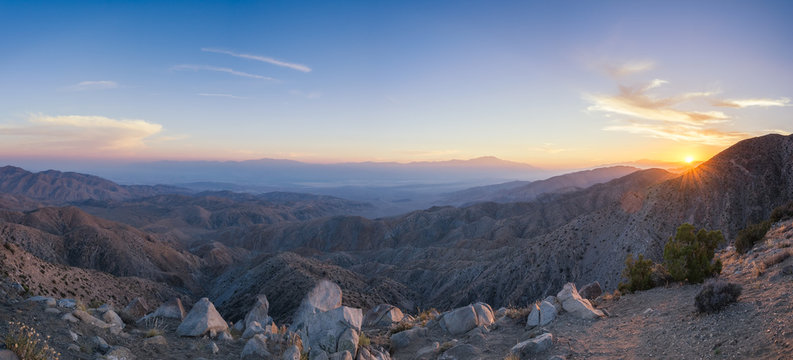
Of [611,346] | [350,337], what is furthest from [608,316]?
[350,337]

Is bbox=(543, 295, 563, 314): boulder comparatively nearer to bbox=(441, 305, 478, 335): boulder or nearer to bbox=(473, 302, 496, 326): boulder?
bbox=(473, 302, 496, 326): boulder

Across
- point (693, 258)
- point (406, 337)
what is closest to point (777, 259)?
point (693, 258)

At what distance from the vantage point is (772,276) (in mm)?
9828

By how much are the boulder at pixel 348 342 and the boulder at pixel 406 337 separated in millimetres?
2696

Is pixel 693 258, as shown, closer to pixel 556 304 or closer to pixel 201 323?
pixel 556 304

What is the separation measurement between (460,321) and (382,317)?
13.3 ft

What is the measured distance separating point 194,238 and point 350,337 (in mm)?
126991

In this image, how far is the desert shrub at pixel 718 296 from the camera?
837cm

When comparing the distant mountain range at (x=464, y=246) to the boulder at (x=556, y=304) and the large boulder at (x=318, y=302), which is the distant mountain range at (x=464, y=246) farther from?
the large boulder at (x=318, y=302)

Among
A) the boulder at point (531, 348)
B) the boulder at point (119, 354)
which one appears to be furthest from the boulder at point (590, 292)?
the boulder at point (119, 354)

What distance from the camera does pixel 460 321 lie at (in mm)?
11719

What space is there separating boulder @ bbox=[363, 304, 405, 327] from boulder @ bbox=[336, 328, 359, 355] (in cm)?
565

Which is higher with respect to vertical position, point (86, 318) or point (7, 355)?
point (7, 355)

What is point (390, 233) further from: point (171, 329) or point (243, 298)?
point (171, 329)
